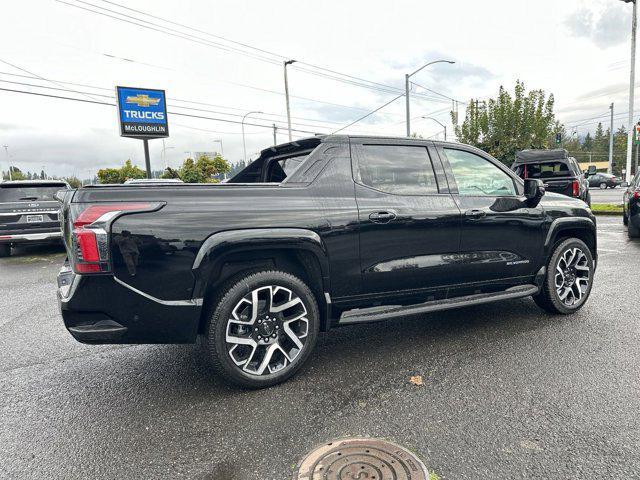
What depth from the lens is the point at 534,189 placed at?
3.96 metres

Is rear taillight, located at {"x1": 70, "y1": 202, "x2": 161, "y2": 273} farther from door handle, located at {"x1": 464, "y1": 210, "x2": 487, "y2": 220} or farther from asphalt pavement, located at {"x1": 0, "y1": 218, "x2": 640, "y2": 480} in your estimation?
door handle, located at {"x1": 464, "y1": 210, "x2": 487, "y2": 220}

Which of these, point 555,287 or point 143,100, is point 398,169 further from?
point 143,100

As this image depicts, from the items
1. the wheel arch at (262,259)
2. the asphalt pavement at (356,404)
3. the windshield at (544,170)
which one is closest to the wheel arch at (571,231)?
the asphalt pavement at (356,404)

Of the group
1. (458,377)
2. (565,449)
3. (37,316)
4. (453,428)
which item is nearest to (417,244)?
Result: (458,377)

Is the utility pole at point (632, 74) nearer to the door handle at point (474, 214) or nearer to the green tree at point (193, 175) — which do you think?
the door handle at point (474, 214)

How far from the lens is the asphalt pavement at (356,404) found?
2.25 metres

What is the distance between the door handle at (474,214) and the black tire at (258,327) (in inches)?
62.5

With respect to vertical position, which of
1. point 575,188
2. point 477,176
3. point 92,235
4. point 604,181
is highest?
point 477,176

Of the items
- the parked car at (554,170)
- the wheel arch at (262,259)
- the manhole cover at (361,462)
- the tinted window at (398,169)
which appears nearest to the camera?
the manhole cover at (361,462)

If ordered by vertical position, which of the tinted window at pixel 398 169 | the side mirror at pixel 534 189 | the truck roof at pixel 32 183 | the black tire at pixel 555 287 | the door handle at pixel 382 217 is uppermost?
the truck roof at pixel 32 183

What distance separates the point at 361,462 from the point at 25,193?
10.0 meters

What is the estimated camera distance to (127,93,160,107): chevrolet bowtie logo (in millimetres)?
22578

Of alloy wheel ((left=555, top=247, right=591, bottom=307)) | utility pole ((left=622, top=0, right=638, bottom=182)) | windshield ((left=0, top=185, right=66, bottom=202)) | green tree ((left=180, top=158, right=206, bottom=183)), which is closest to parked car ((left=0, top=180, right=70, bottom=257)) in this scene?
windshield ((left=0, top=185, right=66, bottom=202))

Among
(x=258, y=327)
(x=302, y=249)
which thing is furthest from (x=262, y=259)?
(x=258, y=327)
